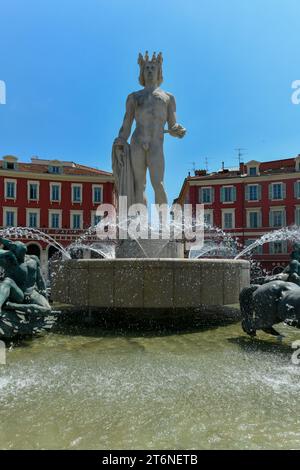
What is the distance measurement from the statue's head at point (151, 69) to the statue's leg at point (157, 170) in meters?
1.79

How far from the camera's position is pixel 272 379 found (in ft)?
12.4

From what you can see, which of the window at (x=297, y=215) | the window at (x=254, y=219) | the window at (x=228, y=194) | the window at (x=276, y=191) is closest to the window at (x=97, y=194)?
the window at (x=228, y=194)

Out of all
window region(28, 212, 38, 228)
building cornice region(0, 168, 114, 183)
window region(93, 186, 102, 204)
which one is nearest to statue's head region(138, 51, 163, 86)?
building cornice region(0, 168, 114, 183)

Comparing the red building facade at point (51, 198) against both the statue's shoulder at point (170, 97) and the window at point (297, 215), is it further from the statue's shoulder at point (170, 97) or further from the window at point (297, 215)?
the statue's shoulder at point (170, 97)

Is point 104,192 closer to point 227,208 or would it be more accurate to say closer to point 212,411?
point 227,208

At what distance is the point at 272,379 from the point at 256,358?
741 mm

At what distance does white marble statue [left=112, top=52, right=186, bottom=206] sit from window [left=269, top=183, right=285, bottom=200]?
123 ft

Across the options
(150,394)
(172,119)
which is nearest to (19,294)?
(150,394)

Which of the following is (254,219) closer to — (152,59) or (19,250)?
(152,59)

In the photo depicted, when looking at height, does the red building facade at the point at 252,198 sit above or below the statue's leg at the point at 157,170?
above

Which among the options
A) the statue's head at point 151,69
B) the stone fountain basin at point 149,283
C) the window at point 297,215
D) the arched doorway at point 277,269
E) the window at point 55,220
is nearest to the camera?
the stone fountain basin at point 149,283

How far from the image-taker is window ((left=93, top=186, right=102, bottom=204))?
46.3 metres

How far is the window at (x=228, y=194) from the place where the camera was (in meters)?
45.8
